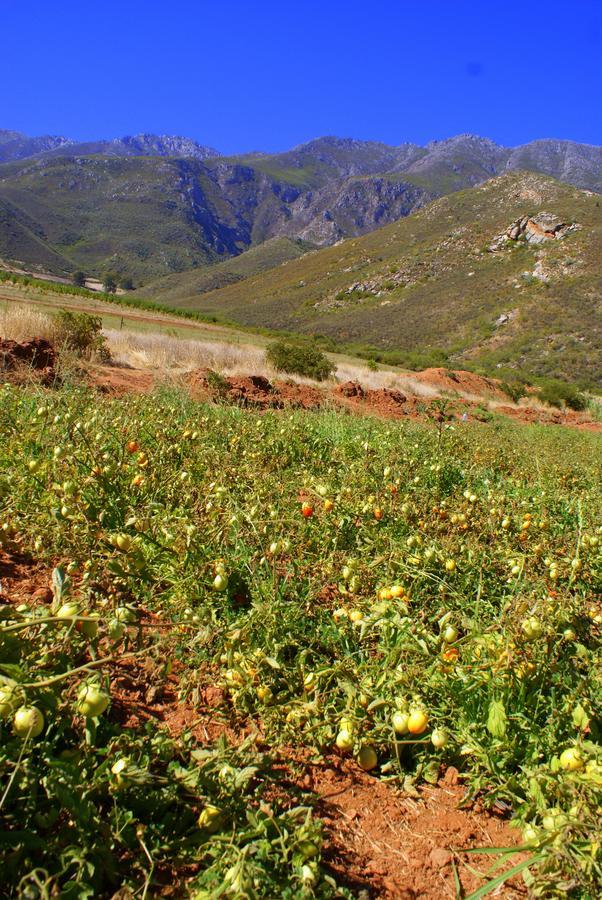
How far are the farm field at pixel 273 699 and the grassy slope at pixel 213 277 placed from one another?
313 ft

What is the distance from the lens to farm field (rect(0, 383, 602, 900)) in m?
1.15

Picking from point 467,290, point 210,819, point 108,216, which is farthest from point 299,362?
point 108,216

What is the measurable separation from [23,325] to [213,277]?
365 ft

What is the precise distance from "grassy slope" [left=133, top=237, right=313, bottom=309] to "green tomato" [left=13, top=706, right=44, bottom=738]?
319ft

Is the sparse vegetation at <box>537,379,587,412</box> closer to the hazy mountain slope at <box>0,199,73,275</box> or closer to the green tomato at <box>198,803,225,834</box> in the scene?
the green tomato at <box>198,803,225,834</box>

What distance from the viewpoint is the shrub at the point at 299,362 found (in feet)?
58.1

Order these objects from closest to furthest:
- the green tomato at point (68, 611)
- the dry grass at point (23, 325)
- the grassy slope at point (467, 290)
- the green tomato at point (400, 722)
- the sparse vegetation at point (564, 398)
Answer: the green tomato at point (68, 611), the green tomato at point (400, 722), the dry grass at point (23, 325), the sparse vegetation at point (564, 398), the grassy slope at point (467, 290)

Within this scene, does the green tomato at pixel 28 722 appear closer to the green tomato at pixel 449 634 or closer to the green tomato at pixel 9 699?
the green tomato at pixel 9 699

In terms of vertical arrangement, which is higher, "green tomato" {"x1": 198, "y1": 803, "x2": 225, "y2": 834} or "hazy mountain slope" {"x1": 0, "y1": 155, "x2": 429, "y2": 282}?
"hazy mountain slope" {"x1": 0, "y1": 155, "x2": 429, "y2": 282}

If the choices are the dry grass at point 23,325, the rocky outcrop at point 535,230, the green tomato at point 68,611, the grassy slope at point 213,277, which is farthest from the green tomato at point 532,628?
the grassy slope at point 213,277

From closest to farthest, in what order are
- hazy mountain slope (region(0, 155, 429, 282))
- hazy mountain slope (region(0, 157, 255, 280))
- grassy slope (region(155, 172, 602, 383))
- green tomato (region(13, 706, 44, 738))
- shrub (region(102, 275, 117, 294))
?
green tomato (region(13, 706, 44, 738)) → grassy slope (region(155, 172, 602, 383)) → shrub (region(102, 275, 117, 294)) → hazy mountain slope (region(0, 155, 429, 282)) → hazy mountain slope (region(0, 157, 255, 280))

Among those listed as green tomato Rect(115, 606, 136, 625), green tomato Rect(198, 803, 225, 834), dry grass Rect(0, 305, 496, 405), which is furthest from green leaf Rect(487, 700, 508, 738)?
dry grass Rect(0, 305, 496, 405)

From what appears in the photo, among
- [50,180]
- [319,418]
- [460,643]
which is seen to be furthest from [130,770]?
[50,180]

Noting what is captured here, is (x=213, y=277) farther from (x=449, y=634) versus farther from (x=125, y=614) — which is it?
(x=125, y=614)
